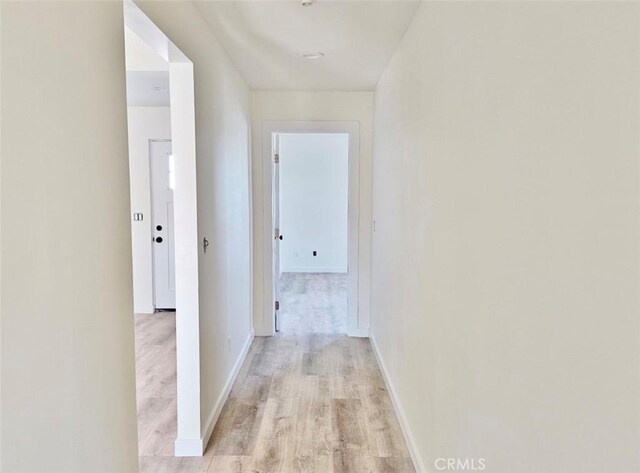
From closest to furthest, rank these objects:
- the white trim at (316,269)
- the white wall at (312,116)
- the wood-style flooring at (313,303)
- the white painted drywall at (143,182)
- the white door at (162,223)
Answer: the white wall at (312,116)
the wood-style flooring at (313,303)
the white painted drywall at (143,182)
the white door at (162,223)
the white trim at (316,269)

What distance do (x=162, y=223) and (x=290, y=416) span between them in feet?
10.6

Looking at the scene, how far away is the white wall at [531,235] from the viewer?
73 centimetres

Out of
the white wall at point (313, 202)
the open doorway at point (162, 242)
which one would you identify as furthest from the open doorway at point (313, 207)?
the open doorway at point (162, 242)

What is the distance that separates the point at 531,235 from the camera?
3.31 feet

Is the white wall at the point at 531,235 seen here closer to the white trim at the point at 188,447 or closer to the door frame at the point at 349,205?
the white trim at the point at 188,447

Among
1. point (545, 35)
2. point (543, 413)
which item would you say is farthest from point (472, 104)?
point (543, 413)

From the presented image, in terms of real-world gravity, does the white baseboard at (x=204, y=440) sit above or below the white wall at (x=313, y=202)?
below

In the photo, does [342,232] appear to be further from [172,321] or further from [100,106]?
[100,106]

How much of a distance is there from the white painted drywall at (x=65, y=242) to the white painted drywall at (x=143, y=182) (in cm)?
389

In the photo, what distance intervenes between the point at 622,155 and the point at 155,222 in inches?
200

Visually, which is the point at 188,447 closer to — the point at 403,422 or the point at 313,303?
the point at 403,422

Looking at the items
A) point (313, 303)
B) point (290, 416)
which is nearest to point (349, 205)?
point (313, 303)

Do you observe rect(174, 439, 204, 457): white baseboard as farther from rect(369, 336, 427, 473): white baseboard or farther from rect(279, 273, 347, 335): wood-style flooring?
rect(279, 273, 347, 335): wood-style flooring

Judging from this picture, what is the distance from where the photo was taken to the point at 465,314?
4.85 ft
